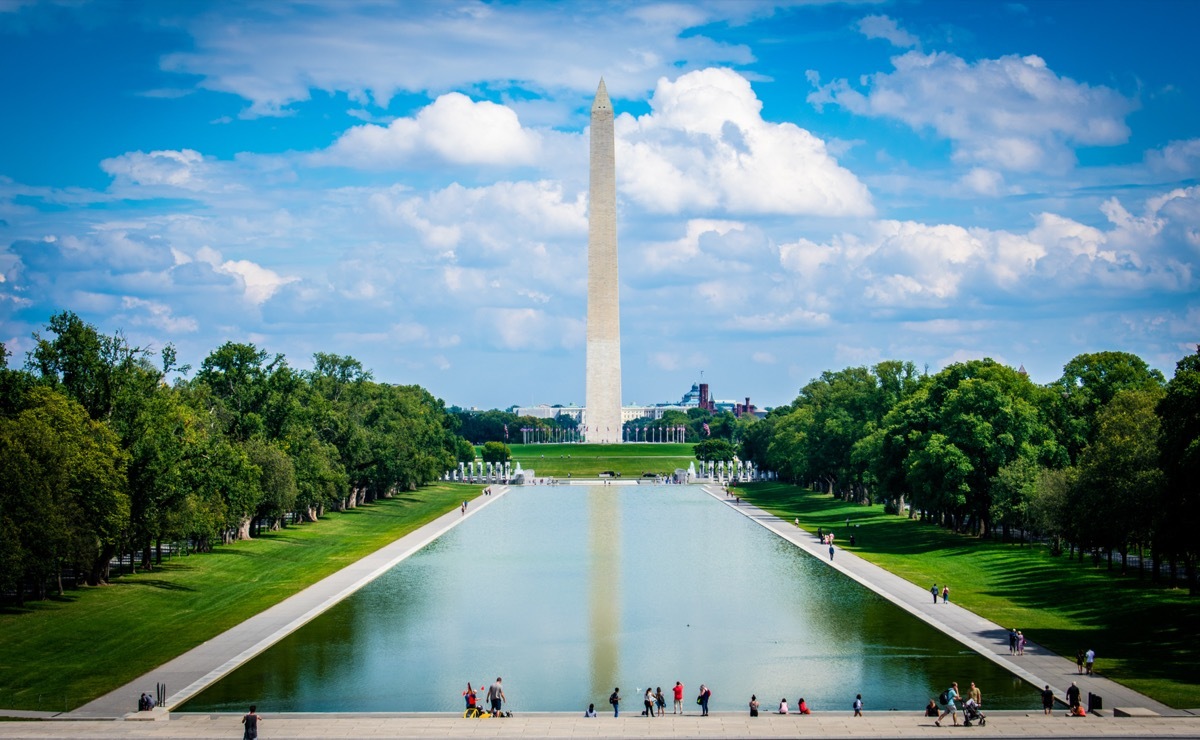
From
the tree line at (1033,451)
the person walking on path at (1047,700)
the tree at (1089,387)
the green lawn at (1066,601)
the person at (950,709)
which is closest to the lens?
the person at (950,709)

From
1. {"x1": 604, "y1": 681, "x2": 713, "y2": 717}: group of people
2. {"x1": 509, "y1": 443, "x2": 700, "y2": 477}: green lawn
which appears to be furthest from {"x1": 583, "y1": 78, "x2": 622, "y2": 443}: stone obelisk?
{"x1": 604, "y1": 681, "x2": 713, "y2": 717}: group of people

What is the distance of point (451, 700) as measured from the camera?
3216 cm

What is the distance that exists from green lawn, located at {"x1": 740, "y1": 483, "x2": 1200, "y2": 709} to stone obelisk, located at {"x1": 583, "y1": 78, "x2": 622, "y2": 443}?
64.4m

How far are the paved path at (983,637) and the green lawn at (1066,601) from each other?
64 centimetres

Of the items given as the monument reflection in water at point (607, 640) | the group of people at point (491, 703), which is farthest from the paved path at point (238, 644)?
the group of people at point (491, 703)

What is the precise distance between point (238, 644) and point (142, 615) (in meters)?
6.72

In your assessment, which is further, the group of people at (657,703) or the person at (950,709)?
the group of people at (657,703)

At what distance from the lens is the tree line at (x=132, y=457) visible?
44312mm

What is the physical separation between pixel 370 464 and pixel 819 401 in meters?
39.9

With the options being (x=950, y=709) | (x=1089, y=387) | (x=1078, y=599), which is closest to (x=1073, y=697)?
(x=950, y=709)

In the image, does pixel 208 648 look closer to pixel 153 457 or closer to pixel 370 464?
pixel 153 457

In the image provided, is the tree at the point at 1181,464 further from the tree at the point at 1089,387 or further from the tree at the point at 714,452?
the tree at the point at 714,452

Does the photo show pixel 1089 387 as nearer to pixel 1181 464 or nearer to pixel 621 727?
pixel 1181 464

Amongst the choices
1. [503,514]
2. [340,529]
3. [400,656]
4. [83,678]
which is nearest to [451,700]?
[400,656]
